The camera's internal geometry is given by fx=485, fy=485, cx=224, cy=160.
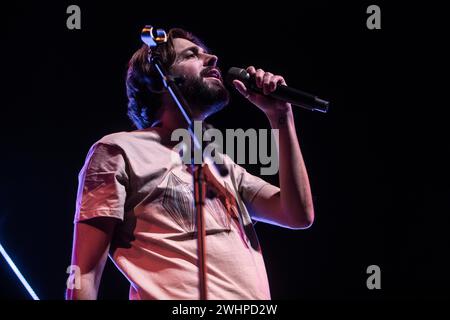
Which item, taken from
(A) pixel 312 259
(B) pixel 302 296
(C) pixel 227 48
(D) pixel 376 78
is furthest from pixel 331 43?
(B) pixel 302 296

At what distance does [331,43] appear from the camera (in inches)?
109

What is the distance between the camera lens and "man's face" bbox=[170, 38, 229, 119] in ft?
5.58

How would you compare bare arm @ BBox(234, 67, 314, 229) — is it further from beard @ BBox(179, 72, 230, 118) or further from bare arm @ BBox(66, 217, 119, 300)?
bare arm @ BBox(66, 217, 119, 300)

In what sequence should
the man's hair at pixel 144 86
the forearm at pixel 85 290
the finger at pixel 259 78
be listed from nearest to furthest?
the forearm at pixel 85 290 → the finger at pixel 259 78 → the man's hair at pixel 144 86

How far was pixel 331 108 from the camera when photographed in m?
2.75

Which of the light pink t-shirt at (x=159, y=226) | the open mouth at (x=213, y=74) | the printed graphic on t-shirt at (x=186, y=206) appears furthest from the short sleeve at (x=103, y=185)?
the open mouth at (x=213, y=74)

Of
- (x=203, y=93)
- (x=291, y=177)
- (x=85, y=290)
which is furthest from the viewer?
(x=203, y=93)

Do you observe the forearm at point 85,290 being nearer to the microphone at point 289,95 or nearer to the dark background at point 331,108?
the microphone at point 289,95

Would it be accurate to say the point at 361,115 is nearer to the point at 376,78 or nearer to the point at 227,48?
the point at 376,78

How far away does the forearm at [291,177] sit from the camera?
159 cm

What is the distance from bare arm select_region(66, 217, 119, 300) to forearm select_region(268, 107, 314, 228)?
578mm

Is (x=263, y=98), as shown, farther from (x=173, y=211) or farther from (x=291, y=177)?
(x=173, y=211)

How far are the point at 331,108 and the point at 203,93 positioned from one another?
1.25 meters

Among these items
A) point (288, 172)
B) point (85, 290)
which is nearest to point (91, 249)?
point (85, 290)
